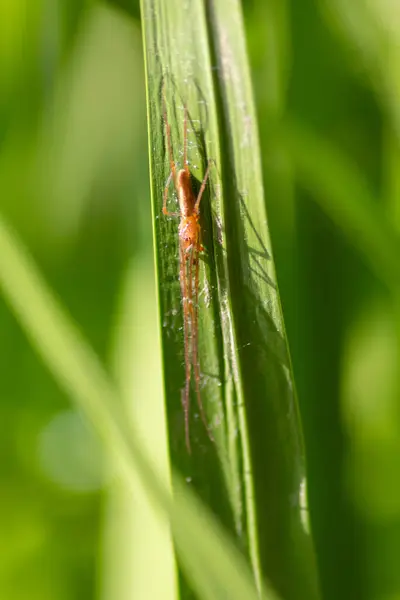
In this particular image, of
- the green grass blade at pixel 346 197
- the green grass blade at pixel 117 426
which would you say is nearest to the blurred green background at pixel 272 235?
the green grass blade at pixel 346 197

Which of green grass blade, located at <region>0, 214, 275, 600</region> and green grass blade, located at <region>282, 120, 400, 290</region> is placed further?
green grass blade, located at <region>282, 120, 400, 290</region>

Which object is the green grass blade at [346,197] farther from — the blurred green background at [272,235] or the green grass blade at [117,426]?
the green grass blade at [117,426]

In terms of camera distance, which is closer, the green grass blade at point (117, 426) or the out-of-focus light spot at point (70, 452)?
the green grass blade at point (117, 426)

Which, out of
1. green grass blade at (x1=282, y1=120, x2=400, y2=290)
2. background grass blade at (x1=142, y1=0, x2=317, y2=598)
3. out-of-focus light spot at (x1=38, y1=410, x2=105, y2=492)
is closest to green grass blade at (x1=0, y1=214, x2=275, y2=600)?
background grass blade at (x1=142, y1=0, x2=317, y2=598)

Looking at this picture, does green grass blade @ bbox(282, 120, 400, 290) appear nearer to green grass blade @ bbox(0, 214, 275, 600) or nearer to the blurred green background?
the blurred green background

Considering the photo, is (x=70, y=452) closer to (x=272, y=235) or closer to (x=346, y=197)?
(x=272, y=235)

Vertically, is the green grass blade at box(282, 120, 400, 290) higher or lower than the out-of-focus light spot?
higher
